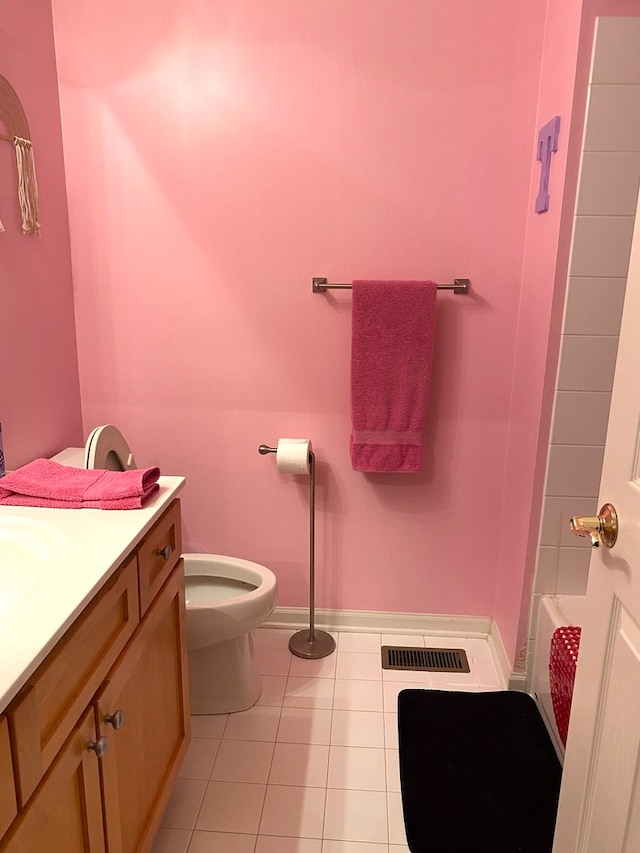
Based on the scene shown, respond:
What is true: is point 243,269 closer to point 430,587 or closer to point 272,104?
Answer: point 272,104

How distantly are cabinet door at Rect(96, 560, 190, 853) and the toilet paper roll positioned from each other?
66 cm

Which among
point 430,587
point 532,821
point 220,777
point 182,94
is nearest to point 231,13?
point 182,94

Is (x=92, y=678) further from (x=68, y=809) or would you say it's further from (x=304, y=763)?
(x=304, y=763)

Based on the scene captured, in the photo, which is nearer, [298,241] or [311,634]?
[298,241]

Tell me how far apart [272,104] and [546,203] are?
0.90m

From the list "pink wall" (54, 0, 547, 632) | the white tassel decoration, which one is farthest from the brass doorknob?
the white tassel decoration

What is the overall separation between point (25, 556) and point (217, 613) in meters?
0.71

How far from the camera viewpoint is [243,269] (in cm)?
216

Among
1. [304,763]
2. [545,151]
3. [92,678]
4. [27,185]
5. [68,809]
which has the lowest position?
[304,763]

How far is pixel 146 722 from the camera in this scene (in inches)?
53.6

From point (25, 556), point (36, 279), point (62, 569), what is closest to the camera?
point (62, 569)

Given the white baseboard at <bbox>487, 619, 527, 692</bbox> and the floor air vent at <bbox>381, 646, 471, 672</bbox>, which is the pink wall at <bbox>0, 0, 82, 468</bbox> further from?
the white baseboard at <bbox>487, 619, 527, 692</bbox>

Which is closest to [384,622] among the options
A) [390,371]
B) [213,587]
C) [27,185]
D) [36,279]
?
[213,587]

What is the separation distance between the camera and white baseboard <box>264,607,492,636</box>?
95.6 inches
